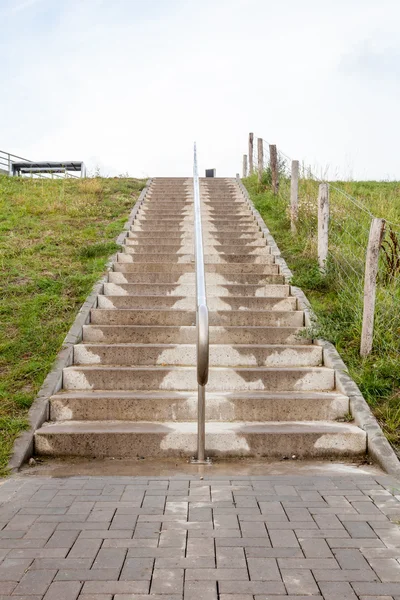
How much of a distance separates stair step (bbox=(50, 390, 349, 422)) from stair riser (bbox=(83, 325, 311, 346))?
107cm

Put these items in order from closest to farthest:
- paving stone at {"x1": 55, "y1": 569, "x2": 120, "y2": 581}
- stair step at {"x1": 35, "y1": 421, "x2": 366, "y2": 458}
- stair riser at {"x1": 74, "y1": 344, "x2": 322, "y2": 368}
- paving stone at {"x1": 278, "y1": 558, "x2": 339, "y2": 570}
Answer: paving stone at {"x1": 55, "y1": 569, "x2": 120, "y2": 581} < paving stone at {"x1": 278, "y1": 558, "x2": 339, "y2": 570} < stair step at {"x1": 35, "y1": 421, "x2": 366, "y2": 458} < stair riser at {"x1": 74, "y1": 344, "x2": 322, "y2": 368}

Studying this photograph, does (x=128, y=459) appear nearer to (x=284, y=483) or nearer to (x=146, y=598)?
(x=284, y=483)

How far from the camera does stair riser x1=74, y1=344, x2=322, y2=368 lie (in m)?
5.35

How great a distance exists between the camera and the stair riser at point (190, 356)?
211 inches

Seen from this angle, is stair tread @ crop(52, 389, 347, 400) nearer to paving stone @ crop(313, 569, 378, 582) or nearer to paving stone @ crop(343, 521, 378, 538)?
paving stone @ crop(343, 521, 378, 538)

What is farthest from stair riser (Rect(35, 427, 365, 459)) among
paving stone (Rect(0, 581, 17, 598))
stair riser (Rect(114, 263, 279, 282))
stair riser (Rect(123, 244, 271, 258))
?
stair riser (Rect(123, 244, 271, 258))

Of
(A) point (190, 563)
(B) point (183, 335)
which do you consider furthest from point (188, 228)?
(A) point (190, 563)

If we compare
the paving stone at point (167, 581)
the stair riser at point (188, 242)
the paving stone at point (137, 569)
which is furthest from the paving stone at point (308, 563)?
the stair riser at point (188, 242)

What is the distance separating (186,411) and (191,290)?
2265 mm

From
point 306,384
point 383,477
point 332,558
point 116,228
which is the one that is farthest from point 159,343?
point 116,228

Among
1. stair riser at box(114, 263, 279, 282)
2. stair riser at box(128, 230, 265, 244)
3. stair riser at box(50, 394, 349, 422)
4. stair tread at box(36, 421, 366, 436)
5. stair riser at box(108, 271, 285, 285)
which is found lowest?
stair tread at box(36, 421, 366, 436)

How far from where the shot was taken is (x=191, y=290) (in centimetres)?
670

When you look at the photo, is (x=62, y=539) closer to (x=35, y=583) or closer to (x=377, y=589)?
(x=35, y=583)

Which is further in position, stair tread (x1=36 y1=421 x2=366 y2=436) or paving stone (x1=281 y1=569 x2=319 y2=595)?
stair tread (x1=36 y1=421 x2=366 y2=436)
